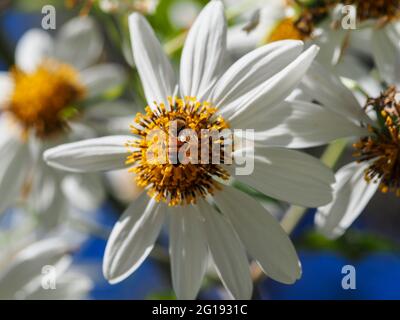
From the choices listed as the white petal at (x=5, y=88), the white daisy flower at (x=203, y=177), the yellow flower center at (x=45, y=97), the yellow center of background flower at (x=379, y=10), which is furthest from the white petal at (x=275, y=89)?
the white petal at (x=5, y=88)

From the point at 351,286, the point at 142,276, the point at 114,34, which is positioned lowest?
the point at 351,286

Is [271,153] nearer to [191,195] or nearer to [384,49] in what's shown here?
[191,195]

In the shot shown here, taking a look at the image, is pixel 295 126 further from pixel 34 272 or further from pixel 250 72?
pixel 34 272

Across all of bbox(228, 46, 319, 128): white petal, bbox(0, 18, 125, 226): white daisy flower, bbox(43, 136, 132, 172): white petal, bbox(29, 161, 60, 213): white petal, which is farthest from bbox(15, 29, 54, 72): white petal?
bbox(228, 46, 319, 128): white petal

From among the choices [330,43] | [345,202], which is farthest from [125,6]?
[345,202]

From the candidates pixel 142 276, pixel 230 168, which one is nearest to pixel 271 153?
pixel 230 168

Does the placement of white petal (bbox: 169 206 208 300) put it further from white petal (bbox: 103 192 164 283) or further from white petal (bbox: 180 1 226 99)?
white petal (bbox: 180 1 226 99)
